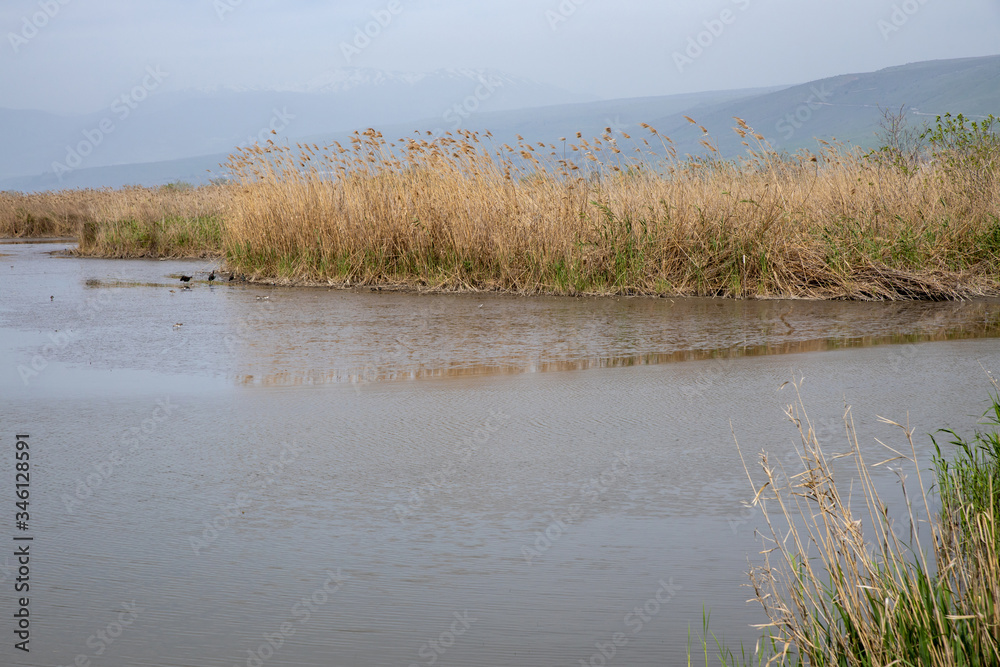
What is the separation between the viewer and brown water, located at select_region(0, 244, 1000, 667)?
102 inches

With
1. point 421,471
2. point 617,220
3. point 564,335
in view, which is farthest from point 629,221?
point 421,471

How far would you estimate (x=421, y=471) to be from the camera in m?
4.03

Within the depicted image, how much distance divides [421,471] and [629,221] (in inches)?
275

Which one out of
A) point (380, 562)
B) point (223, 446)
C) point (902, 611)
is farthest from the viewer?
point (223, 446)

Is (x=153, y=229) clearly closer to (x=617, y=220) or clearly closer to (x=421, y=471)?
(x=617, y=220)

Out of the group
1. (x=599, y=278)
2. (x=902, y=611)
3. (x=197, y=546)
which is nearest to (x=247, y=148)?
(x=599, y=278)

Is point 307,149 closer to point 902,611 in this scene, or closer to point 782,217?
point 782,217

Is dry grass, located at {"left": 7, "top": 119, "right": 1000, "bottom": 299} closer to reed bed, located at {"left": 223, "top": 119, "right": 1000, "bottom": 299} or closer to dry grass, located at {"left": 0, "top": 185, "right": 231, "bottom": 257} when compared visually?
reed bed, located at {"left": 223, "top": 119, "right": 1000, "bottom": 299}

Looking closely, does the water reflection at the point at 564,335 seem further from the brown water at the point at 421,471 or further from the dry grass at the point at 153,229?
A: the dry grass at the point at 153,229

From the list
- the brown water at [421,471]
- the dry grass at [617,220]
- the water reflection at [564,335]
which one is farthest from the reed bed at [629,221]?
the brown water at [421,471]

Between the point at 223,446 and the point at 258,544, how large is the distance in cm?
139

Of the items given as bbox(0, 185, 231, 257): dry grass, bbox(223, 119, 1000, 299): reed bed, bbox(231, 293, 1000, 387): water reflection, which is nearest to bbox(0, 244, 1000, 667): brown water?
bbox(231, 293, 1000, 387): water reflection

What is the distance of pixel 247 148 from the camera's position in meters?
13.2

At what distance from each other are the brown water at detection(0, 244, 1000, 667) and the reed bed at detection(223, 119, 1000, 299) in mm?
1657
